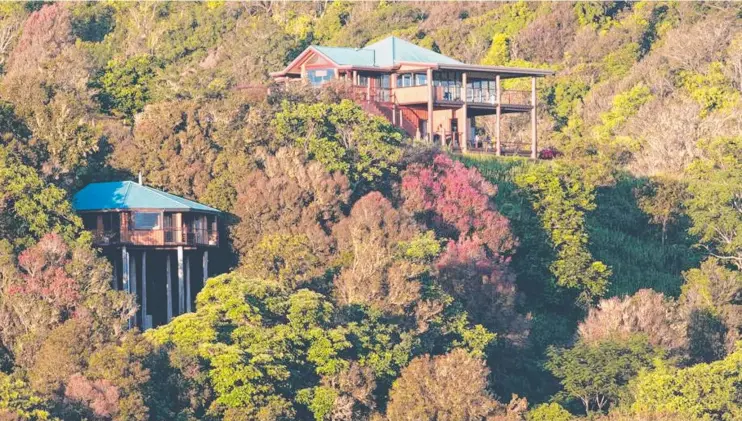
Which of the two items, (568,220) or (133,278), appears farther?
(568,220)

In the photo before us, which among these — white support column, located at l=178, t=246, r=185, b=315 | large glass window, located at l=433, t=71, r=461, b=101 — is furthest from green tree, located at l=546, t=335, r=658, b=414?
large glass window, located at l=433, t=71, r=461, b=101

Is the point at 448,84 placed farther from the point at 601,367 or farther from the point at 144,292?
the point at 144,292

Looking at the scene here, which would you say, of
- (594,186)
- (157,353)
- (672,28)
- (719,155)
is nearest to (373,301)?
(157,353)

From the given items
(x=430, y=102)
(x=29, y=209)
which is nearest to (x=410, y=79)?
(x=430, y=102)

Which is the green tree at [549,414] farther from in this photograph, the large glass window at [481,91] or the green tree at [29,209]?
the large glass window at [481,91]

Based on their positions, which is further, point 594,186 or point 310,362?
point 594,186

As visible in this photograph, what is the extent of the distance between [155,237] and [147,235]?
0.85 ft

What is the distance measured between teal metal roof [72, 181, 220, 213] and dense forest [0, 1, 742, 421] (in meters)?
0.96

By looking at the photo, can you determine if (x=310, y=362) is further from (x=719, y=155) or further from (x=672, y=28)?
(x=672, y=28)

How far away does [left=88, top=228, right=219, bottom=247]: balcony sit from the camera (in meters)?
58.1

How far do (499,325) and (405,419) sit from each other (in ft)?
26.3

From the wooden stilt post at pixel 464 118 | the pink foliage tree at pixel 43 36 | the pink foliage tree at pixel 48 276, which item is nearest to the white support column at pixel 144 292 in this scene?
the pink foliage tree at pixel 48 276

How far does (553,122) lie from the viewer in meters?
96.3

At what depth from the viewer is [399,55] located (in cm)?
7675
